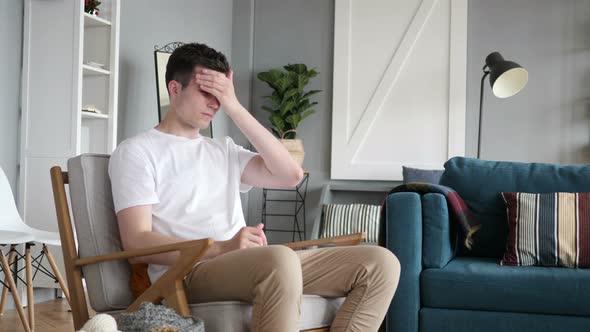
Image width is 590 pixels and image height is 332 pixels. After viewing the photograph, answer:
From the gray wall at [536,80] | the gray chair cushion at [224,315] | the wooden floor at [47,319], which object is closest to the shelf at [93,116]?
the wooden floor at [47,319]

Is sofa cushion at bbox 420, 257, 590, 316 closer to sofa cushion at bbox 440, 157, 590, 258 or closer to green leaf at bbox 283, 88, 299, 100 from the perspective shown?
sofa cushion at bbox 440, 157, 590, 258

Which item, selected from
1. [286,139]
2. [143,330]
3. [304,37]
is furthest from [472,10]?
[143,330]

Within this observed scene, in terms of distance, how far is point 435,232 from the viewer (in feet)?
10.3

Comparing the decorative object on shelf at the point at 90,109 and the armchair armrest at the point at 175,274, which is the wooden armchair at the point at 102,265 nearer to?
the armchair armrest at the point at 175,274

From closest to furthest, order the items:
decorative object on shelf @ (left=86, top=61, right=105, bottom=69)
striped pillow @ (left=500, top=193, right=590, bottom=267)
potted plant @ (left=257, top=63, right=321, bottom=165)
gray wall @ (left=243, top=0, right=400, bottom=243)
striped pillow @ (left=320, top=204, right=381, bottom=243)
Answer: striped pillow @ (left=500, top=193, right=590, bottom=267), decorative object on shelf @ (left=86, top=61, right=105, bottom=69), striped pillow @ (left=320, top=204, right=381, bottom=243), potted plant @ (left=257, top=63, right=321, bottom=165), gray wall @ (left=243, top=0, right=400, bottom=243)

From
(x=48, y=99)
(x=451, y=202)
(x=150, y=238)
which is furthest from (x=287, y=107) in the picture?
(x=150, y=238)

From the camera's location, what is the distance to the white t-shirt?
7.07 feet

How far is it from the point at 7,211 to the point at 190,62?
1.96 metres

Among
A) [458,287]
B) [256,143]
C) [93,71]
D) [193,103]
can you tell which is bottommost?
[458,287]

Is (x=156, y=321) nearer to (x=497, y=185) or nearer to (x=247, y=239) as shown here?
(x=247, y=239)

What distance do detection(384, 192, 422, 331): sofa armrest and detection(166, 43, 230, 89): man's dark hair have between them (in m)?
1.13

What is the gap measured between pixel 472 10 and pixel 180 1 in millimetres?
2450

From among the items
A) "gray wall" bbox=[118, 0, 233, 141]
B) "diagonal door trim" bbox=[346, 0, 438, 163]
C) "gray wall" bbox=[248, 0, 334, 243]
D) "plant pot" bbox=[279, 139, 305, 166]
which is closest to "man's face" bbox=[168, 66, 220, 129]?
"gray wall" bbox=[118, 0, 233, 141]

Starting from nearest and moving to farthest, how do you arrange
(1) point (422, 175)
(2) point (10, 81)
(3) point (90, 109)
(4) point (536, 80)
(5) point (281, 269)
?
(5) point (281, 269) → (2) point (10, 81) → (3) point (90, 109) → (1) point (422, 175) → (4) point (536, 80)
